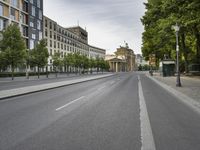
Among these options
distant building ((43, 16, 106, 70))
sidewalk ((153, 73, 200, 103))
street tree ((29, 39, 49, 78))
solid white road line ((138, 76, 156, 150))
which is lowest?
solid white road line ((138, 76, 156, 150))

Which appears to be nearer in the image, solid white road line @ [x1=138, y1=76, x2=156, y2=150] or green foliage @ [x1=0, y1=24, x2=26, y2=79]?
solid white road line @ [x1=138, y1=76, x2=156, y2=150]

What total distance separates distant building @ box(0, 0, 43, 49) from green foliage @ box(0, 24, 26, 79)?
12.3 metres

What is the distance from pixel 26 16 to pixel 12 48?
989 inches

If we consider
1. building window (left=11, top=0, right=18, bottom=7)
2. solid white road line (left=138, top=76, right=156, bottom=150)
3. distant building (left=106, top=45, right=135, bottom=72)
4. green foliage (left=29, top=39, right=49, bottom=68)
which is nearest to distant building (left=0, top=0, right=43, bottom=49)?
building window (left=11, top=0, right=18, bottom=7)

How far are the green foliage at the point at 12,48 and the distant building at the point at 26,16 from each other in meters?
12.3

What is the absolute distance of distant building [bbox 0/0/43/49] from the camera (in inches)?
2345

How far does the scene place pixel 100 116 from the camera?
934 centimetres

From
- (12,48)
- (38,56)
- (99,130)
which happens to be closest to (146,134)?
(99,130)

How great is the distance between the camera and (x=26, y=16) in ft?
227

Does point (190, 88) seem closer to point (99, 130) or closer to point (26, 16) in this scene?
point (99, 130)

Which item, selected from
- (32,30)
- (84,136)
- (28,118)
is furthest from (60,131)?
(32,30)

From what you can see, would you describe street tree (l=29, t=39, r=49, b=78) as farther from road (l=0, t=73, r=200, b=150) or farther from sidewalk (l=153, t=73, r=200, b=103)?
road (l=0, t=73, r=200, b=150)

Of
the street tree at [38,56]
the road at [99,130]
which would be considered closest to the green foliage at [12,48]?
the street tree at [38,56]

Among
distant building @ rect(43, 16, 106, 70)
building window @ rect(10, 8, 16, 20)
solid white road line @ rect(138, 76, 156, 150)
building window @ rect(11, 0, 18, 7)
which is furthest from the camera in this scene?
distant building @ rect(43, 16, 106, 70)
